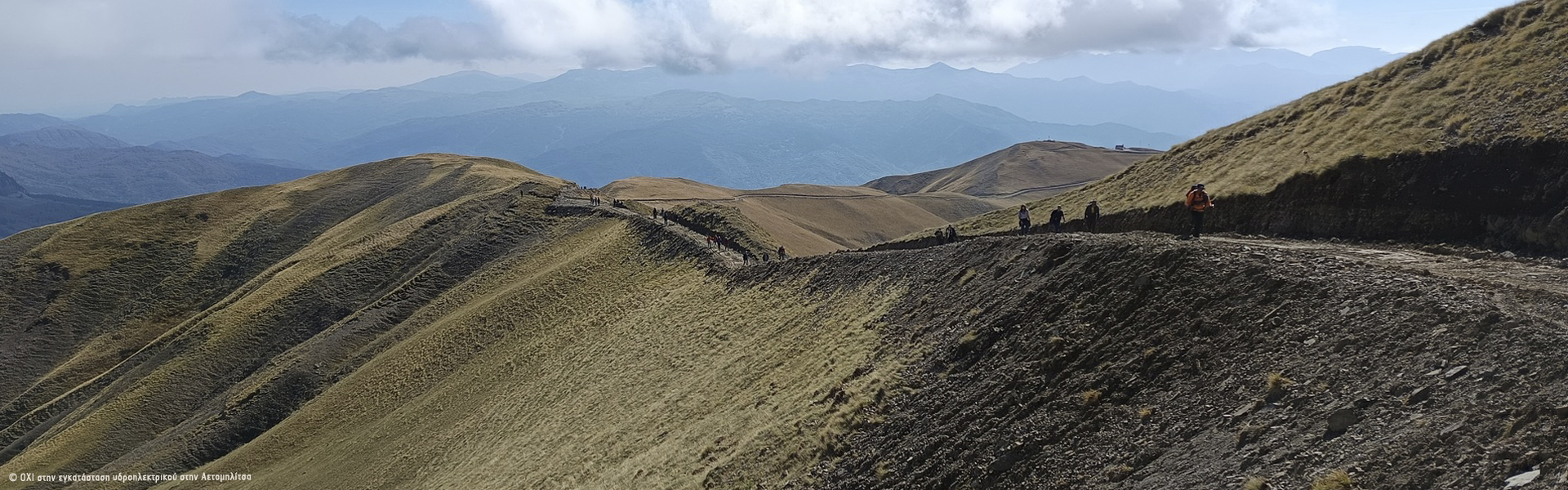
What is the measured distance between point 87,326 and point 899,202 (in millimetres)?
104975

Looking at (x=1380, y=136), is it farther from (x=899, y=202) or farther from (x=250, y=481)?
(x=899, y=202)

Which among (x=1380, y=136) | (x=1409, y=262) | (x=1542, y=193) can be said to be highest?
(x=1380, y=136)

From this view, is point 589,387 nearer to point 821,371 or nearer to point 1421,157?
point 821,371

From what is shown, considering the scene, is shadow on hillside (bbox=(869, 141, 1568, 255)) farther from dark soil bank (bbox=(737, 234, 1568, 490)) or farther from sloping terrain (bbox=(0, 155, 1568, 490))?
dark soil bank (bbox=(737, 234, 1568, 490))

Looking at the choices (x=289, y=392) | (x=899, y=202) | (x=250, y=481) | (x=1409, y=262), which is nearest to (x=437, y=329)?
(x=289, y=392)

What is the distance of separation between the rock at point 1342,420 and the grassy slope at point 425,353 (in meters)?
11.0

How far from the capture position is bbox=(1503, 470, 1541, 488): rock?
31.5ft

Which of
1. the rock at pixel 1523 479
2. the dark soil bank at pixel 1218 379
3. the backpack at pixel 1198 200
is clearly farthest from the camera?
the backpack at pixel 1198 200

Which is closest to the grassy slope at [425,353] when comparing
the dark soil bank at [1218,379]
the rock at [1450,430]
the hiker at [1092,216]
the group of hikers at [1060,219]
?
the dark soil bank at [1218,379]

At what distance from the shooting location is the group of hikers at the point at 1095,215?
24.5 meters

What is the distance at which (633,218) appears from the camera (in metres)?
67.5

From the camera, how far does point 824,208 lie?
128 metres

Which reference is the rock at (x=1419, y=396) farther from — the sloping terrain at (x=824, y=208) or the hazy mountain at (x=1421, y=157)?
the sloping terrain at (x=824, y=208)

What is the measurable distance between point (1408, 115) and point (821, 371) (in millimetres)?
19305
